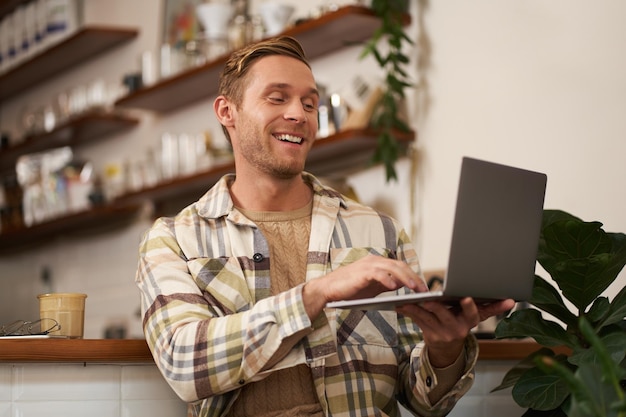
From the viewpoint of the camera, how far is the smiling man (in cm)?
195

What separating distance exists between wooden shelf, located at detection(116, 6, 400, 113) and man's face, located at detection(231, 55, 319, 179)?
126 cm

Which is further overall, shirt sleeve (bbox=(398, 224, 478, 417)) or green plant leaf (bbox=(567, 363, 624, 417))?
shirt sleeve (bbox=(398, 224, 478, 417))

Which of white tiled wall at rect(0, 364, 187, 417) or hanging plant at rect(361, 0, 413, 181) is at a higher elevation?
hanging plant at rect(361, 0, 413, 181)

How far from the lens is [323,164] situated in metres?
4.05

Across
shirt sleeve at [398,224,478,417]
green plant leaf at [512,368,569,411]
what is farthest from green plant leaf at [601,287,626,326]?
shirt sleeve at [398,224,478,417]

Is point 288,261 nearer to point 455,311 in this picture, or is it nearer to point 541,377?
point 455,311

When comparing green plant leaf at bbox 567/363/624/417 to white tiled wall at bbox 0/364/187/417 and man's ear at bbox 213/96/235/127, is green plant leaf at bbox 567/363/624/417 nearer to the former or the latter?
white tiled wall at bbox 0/364/187/417

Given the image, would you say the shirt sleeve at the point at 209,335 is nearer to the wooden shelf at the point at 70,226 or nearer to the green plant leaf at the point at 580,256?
the green plant leaf at the point at 580,256

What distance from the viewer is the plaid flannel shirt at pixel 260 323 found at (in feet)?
6.46

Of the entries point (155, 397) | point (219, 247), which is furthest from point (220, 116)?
point (155, 397)

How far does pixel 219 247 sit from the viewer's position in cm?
223

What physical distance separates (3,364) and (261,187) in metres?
0.68

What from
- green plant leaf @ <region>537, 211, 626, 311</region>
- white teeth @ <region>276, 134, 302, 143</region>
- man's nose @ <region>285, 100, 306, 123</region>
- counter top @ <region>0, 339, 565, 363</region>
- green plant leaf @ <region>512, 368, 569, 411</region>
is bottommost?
green plant leaf @ <region>512, 368, 569, 411</region>

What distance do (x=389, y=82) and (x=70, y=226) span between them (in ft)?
Result: 8.73
